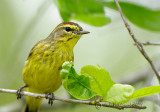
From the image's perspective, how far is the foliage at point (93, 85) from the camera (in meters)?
2.77

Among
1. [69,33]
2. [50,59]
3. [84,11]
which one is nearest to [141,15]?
[84,11]

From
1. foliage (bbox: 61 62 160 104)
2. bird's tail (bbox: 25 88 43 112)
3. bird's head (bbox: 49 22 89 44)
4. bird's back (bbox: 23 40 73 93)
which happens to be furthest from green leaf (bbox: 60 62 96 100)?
bird's tail (bbox: 25 88 43 112)

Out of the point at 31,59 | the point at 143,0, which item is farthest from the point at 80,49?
the point at 31,59

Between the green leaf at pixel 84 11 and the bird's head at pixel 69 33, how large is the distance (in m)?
0.24

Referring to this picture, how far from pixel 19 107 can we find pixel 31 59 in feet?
6.16

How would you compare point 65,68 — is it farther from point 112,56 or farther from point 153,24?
point 112,56

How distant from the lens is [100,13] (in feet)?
16.1

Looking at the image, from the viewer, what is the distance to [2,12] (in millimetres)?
8852

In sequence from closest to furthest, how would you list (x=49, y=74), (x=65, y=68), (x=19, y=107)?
(x=65, y=68) < (x=49, y=74) < (x=19, y=107)

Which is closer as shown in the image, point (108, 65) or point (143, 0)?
point (143, 0)

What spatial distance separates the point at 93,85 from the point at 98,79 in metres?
0.10

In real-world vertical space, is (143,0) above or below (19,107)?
above

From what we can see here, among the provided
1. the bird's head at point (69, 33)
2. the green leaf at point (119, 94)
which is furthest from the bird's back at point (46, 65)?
the green leaf at point (119, 94)

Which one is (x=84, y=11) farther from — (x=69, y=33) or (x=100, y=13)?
(x=69, y=33)
